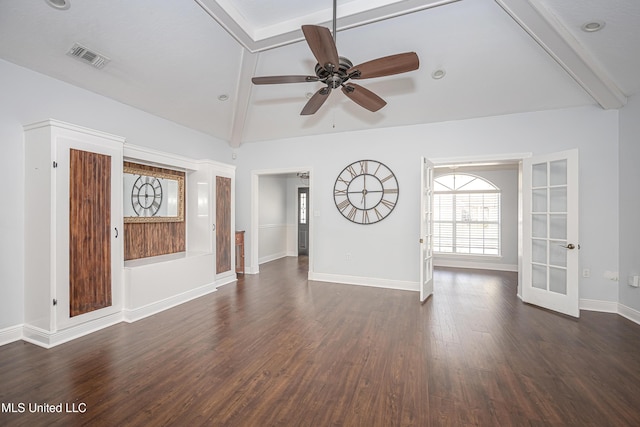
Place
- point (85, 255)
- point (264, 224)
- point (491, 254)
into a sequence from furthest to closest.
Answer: point (264, 224), point (491, 254), point (85, 255)

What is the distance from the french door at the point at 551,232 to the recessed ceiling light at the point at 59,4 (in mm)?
5405

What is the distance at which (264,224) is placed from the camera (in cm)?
728

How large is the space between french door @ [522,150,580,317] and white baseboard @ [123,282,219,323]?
4705 mm

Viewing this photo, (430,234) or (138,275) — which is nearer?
(138,275)

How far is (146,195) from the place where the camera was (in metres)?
4.12

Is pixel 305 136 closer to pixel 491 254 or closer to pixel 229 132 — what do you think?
pixel 229 132

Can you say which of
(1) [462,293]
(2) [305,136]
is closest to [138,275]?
(2) [305,136]

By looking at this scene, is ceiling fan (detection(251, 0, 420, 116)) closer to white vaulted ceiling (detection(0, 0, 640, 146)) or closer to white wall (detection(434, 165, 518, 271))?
white vaulted ceiling (detection(0, 0, 640, 146))

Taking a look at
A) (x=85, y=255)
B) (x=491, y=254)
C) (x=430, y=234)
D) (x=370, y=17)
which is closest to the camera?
(x=370, y=17)

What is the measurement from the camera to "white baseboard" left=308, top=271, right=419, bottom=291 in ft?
15.2

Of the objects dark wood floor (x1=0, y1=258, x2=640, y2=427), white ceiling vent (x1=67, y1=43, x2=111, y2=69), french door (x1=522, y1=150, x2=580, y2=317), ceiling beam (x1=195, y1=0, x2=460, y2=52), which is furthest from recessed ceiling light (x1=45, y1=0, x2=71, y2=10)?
french door (x1=522, y1=150, x2=580, y2=317)

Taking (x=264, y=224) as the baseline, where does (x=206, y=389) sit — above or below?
below

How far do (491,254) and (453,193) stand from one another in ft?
Answer: 5.45

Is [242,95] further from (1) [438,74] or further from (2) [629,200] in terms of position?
(2) [629,200]
